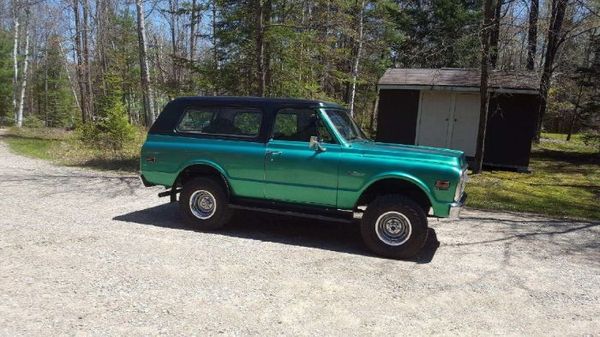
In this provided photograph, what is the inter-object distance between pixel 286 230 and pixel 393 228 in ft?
5.93

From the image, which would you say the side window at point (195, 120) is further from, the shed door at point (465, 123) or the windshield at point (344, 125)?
the shed door at point (465, 123)

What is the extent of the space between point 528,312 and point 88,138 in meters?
15.5

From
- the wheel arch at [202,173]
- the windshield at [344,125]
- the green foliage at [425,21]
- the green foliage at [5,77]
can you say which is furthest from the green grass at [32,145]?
the green foliage at [425,21]

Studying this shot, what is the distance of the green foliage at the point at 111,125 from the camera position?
50.0 ft

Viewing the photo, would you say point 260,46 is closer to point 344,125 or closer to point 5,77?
point 344,125

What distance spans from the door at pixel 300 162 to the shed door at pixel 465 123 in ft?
33.1

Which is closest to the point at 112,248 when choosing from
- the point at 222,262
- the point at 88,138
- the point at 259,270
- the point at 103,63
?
the point at 222,262

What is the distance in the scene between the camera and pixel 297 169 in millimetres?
6027

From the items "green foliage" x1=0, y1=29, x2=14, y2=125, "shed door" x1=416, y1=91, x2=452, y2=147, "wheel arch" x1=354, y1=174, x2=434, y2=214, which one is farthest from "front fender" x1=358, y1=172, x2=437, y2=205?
"green foliage" x1=0, y1=29, x2=14, y2=125

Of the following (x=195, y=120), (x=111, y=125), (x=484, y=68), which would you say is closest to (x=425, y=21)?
(x=484, y=68)

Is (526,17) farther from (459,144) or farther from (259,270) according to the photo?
(259,270)

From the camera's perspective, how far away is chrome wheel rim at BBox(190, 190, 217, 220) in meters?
6.58

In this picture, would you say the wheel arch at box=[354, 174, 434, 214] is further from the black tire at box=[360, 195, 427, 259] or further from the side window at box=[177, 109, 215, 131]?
the side window at box=[177, 109, 215, 131]

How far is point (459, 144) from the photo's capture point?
1503 cm
